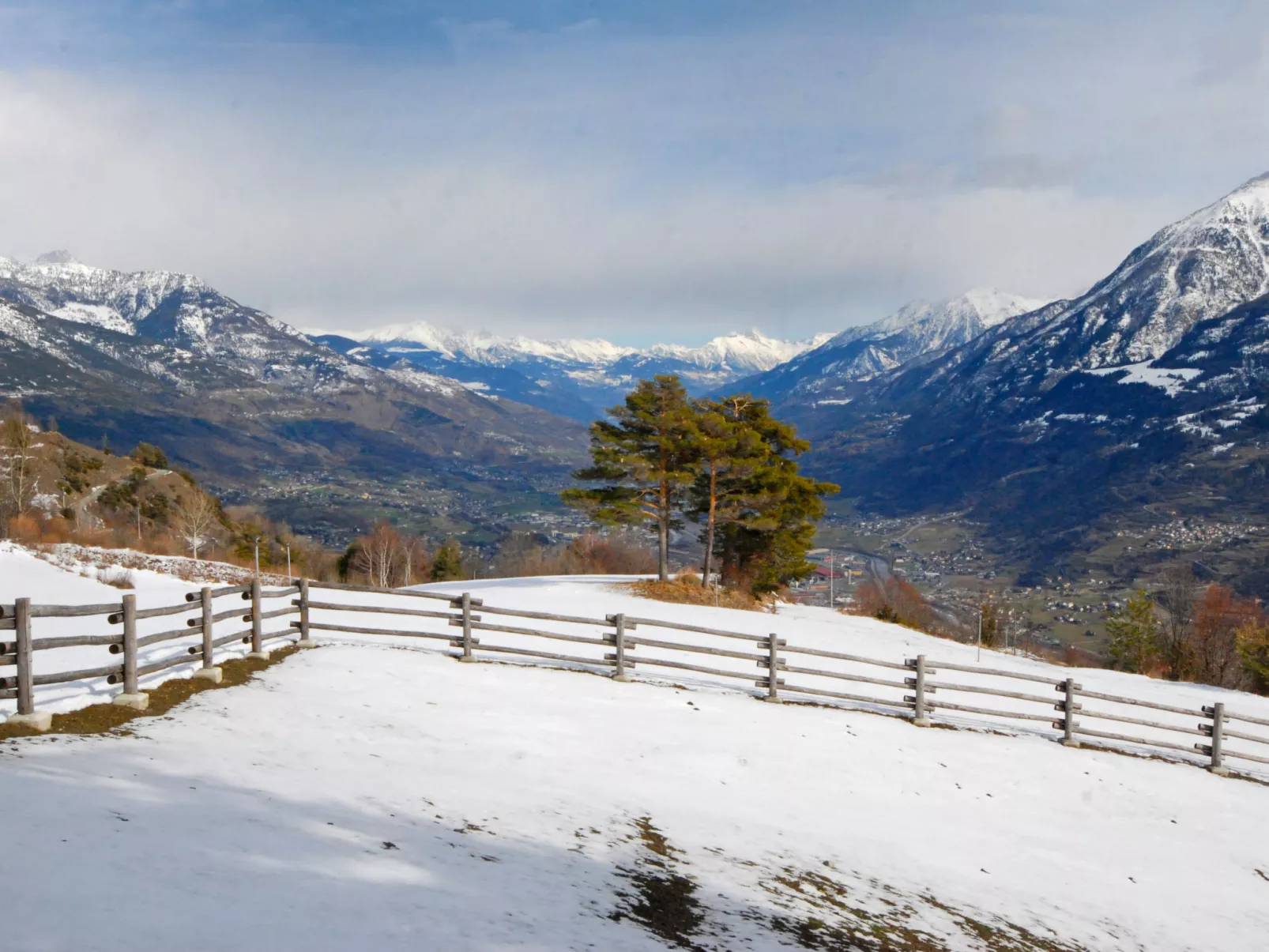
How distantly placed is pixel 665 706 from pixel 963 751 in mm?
6021

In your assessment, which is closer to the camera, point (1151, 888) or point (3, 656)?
point (3, 656)

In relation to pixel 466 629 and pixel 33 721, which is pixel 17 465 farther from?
pixel 33 721

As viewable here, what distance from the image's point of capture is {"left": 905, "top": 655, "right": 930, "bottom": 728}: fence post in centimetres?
1772

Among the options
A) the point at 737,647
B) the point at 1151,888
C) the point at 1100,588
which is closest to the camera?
the point at 1151,888

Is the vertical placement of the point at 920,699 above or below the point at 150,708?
below

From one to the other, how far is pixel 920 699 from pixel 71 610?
15761 mm

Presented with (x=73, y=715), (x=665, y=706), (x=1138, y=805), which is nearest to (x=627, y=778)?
(x=665, y=706)

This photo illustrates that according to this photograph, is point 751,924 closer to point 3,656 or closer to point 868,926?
point 868,926

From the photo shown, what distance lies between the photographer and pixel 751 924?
7.43 m

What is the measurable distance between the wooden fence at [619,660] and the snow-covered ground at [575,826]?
0.70m

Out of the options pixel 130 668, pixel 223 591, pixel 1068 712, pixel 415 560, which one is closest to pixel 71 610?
pixel 130 668

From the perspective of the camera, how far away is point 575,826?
930 centimetres

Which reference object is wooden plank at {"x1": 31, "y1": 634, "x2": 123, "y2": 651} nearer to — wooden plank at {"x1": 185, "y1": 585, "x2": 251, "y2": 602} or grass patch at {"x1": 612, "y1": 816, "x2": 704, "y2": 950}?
wooden plank at {"x1": 185, "y1": 585, "x2": 251, "y2": 602}

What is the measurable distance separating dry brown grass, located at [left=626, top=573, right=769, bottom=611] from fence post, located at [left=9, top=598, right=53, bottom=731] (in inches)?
1074
